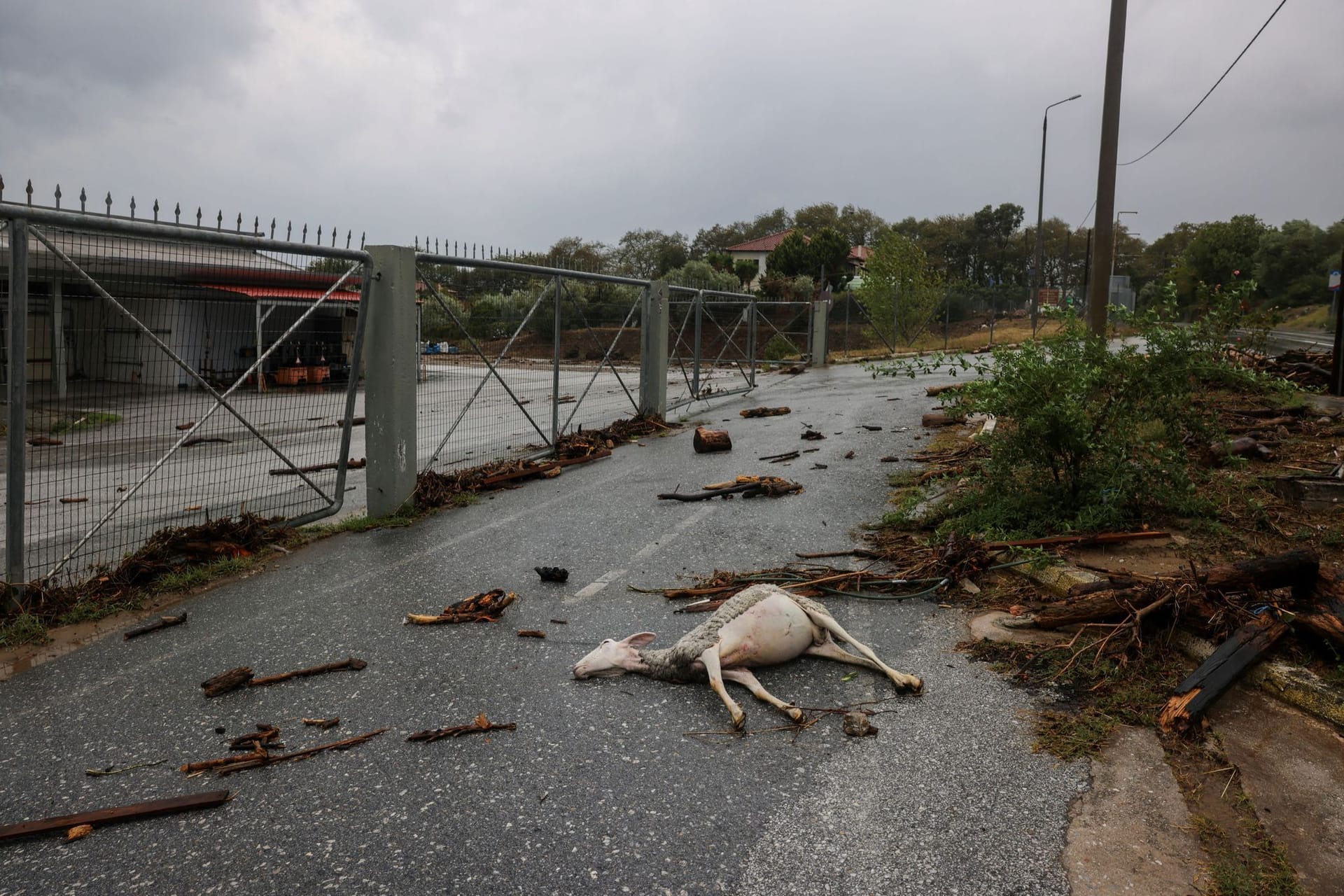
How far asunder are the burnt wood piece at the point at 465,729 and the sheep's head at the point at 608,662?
56 centimetres

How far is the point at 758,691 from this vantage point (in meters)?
4.21

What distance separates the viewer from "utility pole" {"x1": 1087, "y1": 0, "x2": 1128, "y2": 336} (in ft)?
39.7

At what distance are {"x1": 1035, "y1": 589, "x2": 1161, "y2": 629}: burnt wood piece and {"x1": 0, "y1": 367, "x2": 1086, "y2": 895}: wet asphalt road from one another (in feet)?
1.70

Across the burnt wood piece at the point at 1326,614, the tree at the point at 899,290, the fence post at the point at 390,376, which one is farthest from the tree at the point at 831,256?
the burnt wood piece at the point at 1326,614

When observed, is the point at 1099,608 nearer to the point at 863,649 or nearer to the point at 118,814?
the point at 863,649

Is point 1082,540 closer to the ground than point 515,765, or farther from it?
farther from it

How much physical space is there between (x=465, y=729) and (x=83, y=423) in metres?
4.49

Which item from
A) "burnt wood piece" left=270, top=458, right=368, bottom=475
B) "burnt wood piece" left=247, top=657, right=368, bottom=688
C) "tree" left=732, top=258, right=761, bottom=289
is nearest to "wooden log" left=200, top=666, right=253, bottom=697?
"burnt wood piece" left=247, top=657, right=368, bottom=688

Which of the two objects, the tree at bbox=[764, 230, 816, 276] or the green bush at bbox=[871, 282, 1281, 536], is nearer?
the green bush at bbox=[871, 282, 1281, 536]

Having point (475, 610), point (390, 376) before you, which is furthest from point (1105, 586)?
point (390, 376)

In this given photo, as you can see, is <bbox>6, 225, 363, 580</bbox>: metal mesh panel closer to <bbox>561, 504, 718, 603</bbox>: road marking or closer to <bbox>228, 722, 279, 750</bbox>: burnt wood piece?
<bbox>228, 722, 279, 750</bbox>: burnt wood piece

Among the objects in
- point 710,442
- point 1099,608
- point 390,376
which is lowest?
point 1099,608

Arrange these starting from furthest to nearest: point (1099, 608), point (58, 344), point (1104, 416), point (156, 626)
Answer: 1. point (1104, 416)
2. point (58, 344)
3. point (156, 626)
4. point (1099, 608)

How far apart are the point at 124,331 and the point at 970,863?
6159 millimetres
